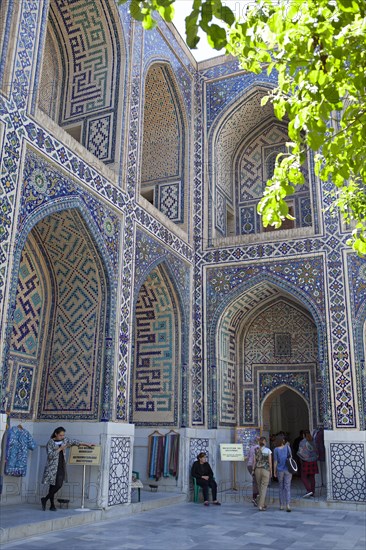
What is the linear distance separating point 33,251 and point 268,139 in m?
6.74

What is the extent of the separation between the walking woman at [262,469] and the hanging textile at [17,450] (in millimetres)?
3430

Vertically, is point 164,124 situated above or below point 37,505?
above

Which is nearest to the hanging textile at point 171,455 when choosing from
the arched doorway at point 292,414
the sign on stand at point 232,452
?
the sign on stand at point 232,452

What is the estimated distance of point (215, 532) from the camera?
6605 mm

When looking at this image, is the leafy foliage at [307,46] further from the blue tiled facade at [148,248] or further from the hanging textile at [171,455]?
the hanging textile at [171,455]


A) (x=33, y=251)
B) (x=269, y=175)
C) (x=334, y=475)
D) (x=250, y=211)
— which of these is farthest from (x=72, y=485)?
(x=269, y=175)

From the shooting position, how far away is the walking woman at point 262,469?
8.59 m

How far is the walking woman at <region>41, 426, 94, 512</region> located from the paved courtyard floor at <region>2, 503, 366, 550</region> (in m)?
0.58

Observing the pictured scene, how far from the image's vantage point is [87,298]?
8203mm

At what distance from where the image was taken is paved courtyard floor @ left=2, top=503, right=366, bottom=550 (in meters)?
5.76

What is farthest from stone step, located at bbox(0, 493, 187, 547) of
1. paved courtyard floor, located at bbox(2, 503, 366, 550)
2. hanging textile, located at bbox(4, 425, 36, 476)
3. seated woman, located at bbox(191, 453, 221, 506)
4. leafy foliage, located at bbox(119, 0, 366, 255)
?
leafy foliage, located at bbox(119, 0, 366, 255)

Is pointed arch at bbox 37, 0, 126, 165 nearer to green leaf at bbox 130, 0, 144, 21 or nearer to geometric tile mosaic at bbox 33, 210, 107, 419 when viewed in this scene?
geometric tile mosaic at bbox 33, 210, 107, 419

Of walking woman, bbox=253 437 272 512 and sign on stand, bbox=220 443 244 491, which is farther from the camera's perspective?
sign on stand, bbox=220 443 244 491

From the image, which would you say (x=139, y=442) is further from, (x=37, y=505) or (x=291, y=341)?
(x=291, y=341)
